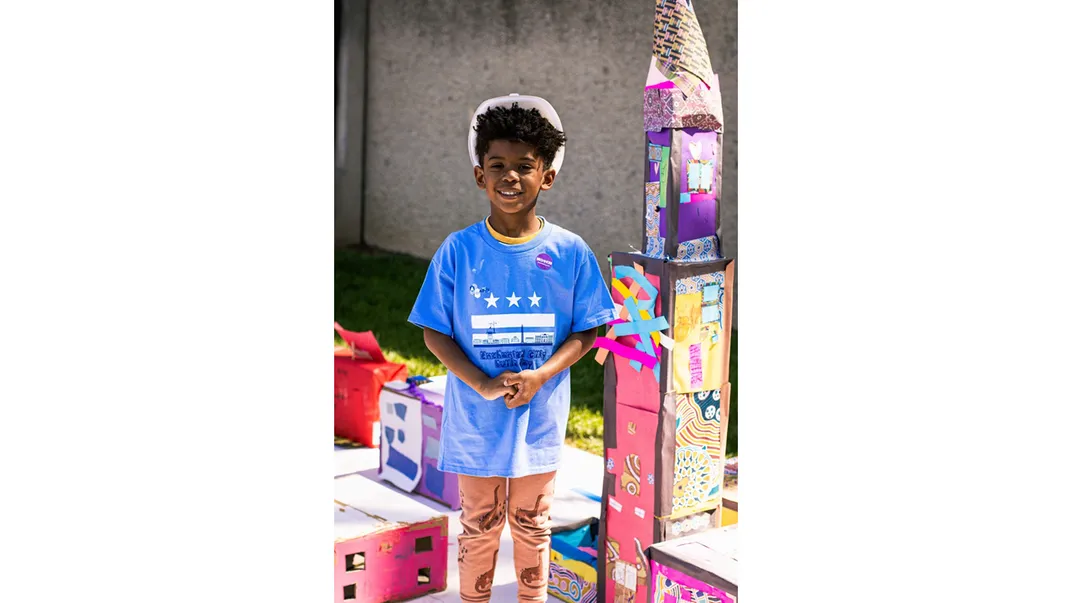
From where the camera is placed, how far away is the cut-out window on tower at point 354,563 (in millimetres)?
2416

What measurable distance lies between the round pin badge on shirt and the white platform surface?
2.62ft

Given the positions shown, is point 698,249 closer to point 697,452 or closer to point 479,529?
point 697,452

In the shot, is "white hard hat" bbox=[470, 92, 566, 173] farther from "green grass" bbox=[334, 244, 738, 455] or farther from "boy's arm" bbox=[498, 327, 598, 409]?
"green grass" bbox=[334, 244, 738, 455]

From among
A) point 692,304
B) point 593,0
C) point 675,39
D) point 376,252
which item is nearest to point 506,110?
point 675,39

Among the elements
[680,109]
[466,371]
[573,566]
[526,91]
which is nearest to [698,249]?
[680,109]

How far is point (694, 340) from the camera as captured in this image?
2.20 meters

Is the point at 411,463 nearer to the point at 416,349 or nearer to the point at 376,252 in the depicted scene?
the point at 376,252

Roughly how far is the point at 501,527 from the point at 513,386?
298 millimetres

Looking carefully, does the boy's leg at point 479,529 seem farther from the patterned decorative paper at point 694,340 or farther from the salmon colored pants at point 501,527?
the patterned decorative paper at point 694,340

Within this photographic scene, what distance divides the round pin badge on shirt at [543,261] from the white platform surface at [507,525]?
31.4 inches

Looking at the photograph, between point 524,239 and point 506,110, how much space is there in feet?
0.80

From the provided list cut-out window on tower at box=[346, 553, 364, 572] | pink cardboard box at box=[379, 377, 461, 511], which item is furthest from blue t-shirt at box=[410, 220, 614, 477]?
pink cardboard box at box=[379, 377, 461, 511]

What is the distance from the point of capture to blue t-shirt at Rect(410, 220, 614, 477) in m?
2.01

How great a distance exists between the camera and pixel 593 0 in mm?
2773
